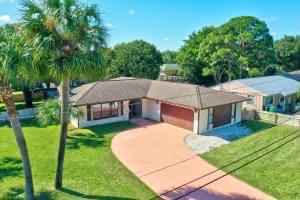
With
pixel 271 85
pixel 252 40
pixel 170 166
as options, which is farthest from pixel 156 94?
pixel 252 40

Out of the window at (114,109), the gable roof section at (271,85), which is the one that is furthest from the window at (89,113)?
the gable roof section at (271,85)

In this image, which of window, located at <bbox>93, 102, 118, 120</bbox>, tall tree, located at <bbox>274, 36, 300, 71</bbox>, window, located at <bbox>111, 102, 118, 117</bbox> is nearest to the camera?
window, located at <bbox>93, 102, 118, 120</bbox>

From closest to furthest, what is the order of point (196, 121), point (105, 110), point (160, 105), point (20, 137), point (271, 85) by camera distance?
point (20, 137) → point (196, 121) → point (105, 110) → point (160, 105) → point (271, 85)

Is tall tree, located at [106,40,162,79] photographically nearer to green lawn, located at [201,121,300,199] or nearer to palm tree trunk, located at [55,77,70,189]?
green lawn, located at [201,121,300,199]

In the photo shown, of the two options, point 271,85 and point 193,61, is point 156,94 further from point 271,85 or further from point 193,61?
point 193,61

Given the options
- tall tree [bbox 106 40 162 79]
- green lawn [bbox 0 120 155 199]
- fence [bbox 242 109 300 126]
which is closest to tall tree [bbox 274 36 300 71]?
tall tree [bbox 106 40 162 79]

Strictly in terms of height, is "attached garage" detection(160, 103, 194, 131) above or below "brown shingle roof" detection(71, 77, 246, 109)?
below

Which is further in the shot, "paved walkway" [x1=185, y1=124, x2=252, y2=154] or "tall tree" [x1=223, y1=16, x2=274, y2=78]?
Result: "tall tree" [x1=223, y1=16, x2=274, y2=78]

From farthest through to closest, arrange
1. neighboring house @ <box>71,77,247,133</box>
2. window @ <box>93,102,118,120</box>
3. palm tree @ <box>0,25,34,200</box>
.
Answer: window @ <box>93,102,118,120</box>, neighboring house @ <box>71,77,247,133</box>, palm tree @ <box>0,25,34,200</box>
